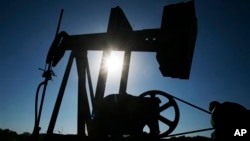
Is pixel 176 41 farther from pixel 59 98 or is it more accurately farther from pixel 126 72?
pixel 59 98

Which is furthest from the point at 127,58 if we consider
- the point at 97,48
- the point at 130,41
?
the point at 97,48

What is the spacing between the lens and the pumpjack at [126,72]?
3.89 meters

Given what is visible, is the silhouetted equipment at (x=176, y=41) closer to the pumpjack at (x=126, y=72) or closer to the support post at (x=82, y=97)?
the pumpjack at (x=126, y=72)

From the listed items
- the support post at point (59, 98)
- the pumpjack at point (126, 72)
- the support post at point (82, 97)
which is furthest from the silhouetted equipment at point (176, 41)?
the support post at point (59, 98)

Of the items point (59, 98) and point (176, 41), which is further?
point (59, 98)

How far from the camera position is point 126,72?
4.51m

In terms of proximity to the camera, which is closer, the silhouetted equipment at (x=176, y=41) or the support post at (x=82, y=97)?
the silhouetted equipment at (x=176, y=41)

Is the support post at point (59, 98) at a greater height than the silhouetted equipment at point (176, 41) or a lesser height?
lesser

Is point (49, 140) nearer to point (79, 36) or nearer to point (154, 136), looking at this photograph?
point (154, 136)

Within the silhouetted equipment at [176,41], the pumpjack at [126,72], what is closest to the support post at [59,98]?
the pumpjack at [126,72]

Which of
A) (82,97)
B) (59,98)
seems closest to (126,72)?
(82,97)

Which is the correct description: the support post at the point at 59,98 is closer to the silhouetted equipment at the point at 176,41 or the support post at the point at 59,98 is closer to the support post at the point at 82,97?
the support post at the point at 82,97

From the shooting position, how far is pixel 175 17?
4.23 m

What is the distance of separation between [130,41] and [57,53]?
210 centimetres
